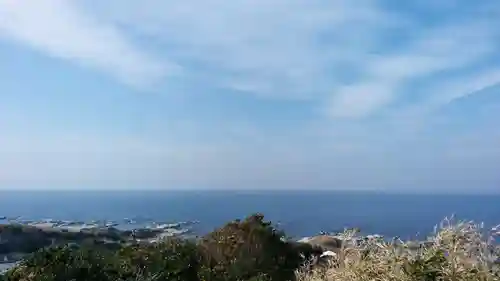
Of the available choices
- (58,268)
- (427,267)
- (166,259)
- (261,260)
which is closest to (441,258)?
(427,267)

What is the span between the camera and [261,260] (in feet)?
52.6

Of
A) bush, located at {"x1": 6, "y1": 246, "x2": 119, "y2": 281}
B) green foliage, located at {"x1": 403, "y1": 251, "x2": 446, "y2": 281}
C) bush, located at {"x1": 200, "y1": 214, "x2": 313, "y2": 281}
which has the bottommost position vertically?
bush, located at {"x1": 200, "y1": 214, "x2": 313, "y2": 281}

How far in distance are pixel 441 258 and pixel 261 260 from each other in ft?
33.9

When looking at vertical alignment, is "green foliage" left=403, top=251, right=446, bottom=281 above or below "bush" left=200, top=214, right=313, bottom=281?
above

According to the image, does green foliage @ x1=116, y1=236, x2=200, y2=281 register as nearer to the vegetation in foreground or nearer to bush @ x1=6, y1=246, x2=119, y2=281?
the vegetation in foreground

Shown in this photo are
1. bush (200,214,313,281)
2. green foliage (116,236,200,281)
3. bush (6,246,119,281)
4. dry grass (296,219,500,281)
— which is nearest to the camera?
dry grass (296,219,500,281)

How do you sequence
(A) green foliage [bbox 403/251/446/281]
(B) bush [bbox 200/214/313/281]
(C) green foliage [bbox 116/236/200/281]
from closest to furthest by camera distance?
(A) green foliage [bbox 403/251/446/281]
(C) green foliage [bbox 116/236/200/281]
(B) bush [bbox 200/214/313/281]

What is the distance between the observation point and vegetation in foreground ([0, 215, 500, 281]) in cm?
601

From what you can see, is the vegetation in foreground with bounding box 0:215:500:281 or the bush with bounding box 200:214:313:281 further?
the bush with bounding box 200:214:313:281

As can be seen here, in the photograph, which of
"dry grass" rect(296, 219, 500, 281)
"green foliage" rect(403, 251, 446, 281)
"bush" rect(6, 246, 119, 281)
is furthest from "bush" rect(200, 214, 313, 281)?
"green foliage" rect(403, 251, 446, 281)

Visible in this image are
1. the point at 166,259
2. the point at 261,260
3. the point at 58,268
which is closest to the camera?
the point at 58,268

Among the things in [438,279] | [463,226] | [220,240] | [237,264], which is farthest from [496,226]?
[220,240]

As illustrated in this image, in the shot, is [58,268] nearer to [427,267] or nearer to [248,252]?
[427,267]

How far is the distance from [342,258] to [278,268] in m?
8.42
